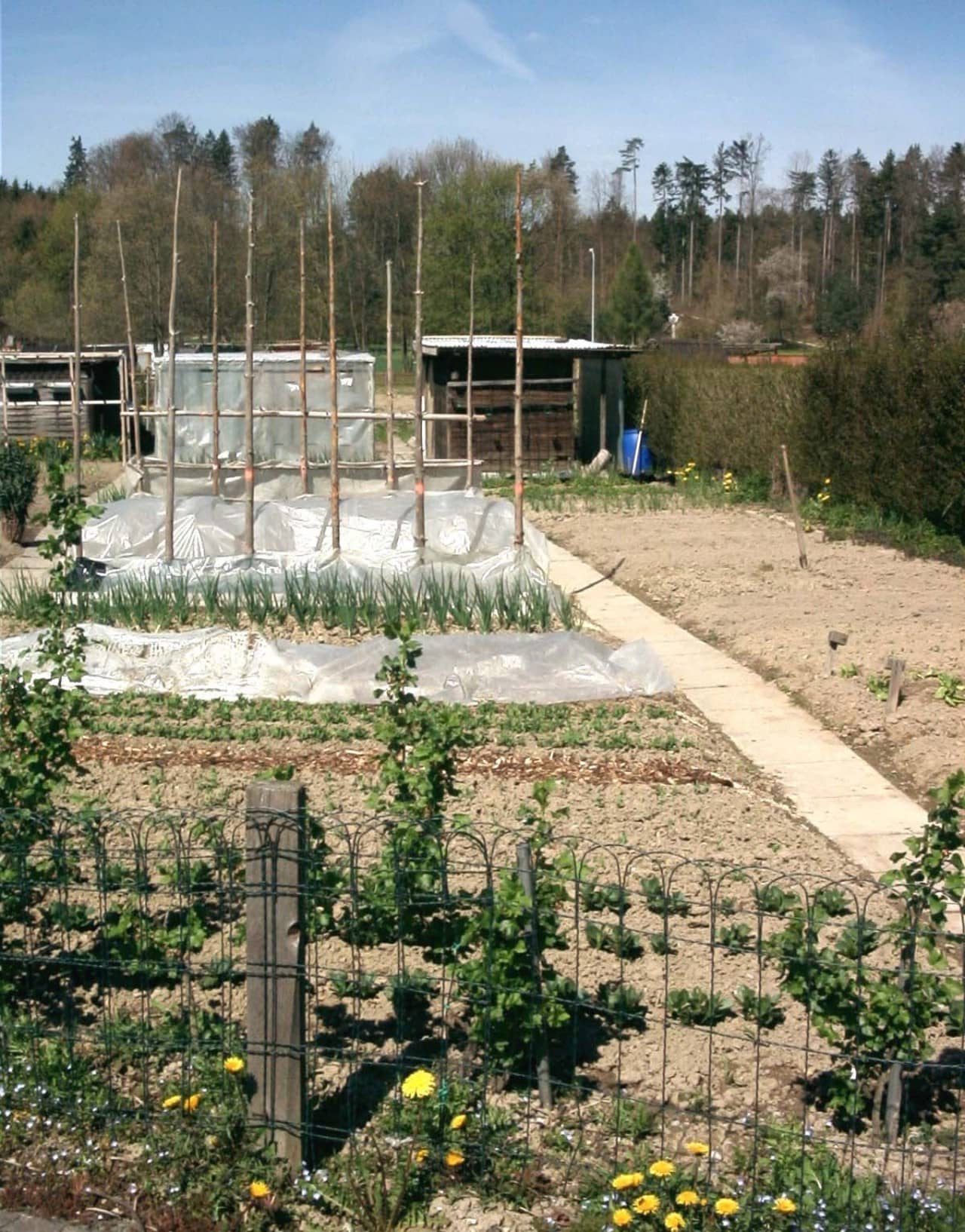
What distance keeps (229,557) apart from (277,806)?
1087 cm

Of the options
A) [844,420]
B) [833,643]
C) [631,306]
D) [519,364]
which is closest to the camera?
[833,643]

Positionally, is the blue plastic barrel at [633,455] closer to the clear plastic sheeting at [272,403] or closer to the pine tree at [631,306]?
the clear plastic sheeting at [272,403]

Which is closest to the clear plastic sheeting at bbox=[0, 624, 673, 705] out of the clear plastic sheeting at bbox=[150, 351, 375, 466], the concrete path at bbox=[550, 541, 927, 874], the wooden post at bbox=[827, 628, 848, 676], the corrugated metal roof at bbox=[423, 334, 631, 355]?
the concrete path at bbox=[550, 541, 927, 874]

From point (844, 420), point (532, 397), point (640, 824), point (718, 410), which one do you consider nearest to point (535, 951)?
point (640, 824)

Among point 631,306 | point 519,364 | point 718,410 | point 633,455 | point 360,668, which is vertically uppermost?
point 631,306

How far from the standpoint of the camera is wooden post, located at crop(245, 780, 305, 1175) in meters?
3.86

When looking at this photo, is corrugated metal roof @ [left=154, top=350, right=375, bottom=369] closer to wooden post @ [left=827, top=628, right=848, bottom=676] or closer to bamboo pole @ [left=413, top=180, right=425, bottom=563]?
bamboo pole @ [left=413, top=180, right=425, bottom=563]

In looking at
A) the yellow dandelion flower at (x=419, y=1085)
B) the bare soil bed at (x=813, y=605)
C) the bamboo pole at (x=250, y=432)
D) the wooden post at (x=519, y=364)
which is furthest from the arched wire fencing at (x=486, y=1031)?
the bamboo pole at (x=250, y=432)

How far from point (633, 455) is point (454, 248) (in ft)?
46.3

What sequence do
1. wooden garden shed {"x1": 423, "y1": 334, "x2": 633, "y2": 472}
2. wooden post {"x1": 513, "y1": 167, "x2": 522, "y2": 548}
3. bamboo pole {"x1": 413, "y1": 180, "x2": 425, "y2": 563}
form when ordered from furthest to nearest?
wooden garden shed {"x1": 423, "y1": 334, "x2": 633, "y2": 472} < bamboo pole {"x1": 413, "y1": 180, "x2": 425, "y2": 563} < wooden post {"x1": 513, "y1": 167, "x2": 522, "y2": 548}

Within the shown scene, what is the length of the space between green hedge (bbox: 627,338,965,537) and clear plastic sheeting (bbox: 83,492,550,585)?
4940 mm

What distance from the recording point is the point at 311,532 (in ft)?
53.9

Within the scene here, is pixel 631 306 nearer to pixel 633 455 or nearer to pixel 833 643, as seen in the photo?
pixel 633 455

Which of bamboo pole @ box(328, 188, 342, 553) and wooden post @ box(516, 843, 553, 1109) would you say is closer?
wooden post @ box(516, 843, 553, 1109)
